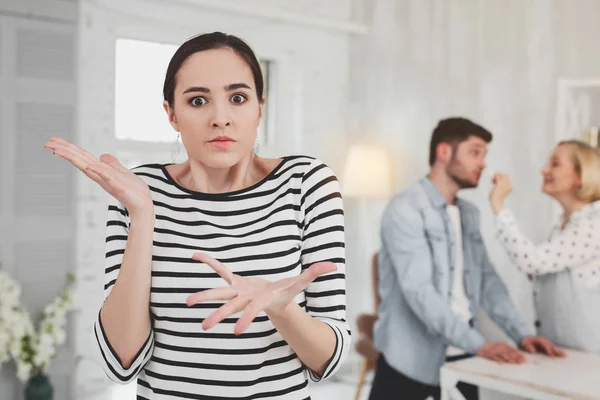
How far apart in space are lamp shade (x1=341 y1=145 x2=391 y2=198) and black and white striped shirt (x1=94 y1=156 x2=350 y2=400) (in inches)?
96.2

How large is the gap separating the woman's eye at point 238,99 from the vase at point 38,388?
2.02m

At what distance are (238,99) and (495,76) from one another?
193 centimetres

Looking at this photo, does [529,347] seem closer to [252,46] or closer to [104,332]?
[104,332]

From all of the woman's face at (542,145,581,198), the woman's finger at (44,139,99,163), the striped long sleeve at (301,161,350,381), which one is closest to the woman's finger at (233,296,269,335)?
the striped long sleeve at (301,161,350,381)

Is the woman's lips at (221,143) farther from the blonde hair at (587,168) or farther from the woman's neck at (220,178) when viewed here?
the blonde hair at (587,168)

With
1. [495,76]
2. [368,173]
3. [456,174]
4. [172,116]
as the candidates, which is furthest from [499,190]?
[172,116]

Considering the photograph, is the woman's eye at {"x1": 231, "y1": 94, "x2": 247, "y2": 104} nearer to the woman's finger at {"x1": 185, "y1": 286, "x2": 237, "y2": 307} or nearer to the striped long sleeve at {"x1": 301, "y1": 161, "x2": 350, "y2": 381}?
the striped long sleeve at {"x1": 301, "y1": 161, "x2": 350, "y2": 381}

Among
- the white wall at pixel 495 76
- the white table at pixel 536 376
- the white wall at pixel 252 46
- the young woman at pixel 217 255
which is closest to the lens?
the young woman at pixel 217 255

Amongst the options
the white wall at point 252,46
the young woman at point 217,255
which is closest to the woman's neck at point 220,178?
the young woman at point 217,255

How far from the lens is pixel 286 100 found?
131 inches

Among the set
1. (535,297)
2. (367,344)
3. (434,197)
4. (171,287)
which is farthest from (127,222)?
(367,344)

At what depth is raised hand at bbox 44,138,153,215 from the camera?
0.68 metres

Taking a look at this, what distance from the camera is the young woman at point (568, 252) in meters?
2.07

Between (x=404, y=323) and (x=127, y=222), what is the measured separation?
161 cm
